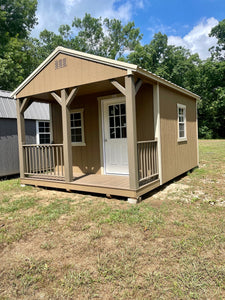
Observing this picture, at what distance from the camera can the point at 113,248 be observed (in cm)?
271

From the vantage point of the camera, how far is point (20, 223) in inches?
139

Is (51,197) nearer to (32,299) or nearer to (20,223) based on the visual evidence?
(20,223)

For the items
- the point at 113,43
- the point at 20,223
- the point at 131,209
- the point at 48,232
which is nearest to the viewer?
the point at 48,232

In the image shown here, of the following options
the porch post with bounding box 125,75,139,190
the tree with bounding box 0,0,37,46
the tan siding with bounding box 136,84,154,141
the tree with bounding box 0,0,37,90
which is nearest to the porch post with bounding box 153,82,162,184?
the tan siding with bounding box 136,84,154,141

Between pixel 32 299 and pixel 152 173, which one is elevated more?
pixel 152 173

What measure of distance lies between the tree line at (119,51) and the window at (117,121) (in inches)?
416

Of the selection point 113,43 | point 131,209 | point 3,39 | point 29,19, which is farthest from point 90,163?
point 113,43

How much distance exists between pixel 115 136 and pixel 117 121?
0.42 metres

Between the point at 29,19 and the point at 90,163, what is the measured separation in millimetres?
21341

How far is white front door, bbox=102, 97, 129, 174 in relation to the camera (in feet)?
19.8

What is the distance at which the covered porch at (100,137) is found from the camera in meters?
4.31

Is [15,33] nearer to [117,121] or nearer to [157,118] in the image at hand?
[117,121]

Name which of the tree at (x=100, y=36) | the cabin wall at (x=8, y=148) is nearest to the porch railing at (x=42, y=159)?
the cabin wall at (x=8, y=148)

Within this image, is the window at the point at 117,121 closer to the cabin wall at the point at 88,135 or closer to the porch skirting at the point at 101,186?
the cabin wall at the point at 88,135
